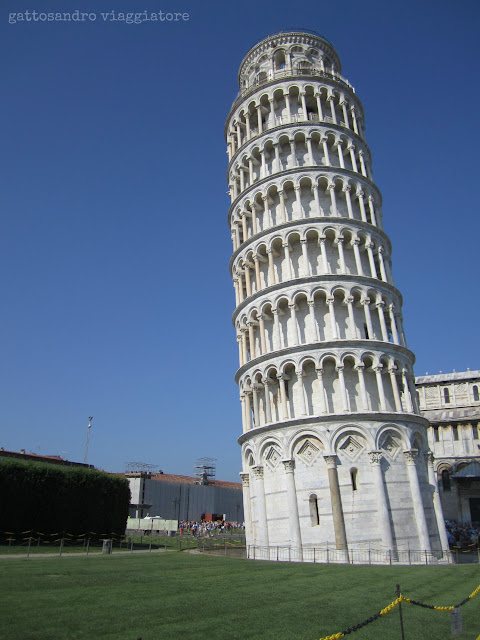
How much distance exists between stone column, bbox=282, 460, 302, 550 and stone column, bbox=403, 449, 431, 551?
23.8 ft

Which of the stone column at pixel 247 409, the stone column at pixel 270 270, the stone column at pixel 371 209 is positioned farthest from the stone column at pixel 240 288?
the stone column at pixel 371 209

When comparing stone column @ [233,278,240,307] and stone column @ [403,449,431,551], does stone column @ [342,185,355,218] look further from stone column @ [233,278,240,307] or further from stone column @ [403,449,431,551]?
stone column @ [403,449,431,551]

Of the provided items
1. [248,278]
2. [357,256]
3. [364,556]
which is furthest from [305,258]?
[364,556]

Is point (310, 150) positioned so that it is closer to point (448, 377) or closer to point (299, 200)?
point (299, 200)

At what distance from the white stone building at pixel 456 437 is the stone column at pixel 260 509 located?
3597cm

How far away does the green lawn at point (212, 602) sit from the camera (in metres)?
11.0

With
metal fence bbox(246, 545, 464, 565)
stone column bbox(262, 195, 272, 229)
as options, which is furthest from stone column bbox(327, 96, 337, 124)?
metal fence bbox(246, 545, 464, 565)

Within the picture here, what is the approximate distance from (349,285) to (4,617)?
95.4ft

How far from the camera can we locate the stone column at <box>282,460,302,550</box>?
99.1 ft

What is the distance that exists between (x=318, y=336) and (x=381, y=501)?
37.0 feet

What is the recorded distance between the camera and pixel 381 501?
2950cm

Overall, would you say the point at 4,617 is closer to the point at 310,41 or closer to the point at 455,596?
the point at 455,596

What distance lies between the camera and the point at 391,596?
1579 centimetres

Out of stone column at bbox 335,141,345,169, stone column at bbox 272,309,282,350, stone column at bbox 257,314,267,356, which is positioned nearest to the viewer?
stone column at bbox 272,309,282,350
